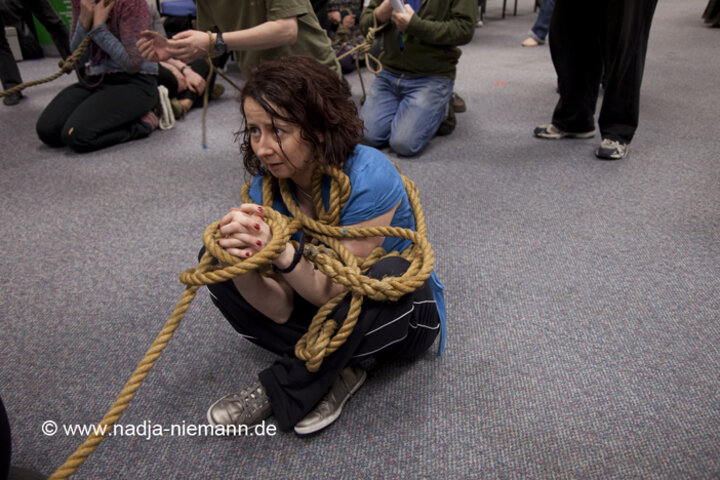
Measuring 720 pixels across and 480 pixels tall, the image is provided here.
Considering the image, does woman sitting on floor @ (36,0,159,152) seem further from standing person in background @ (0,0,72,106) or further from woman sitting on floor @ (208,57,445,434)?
woman sitting on floor @ (208,57,445,434)

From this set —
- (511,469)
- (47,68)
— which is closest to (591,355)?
(511,469)

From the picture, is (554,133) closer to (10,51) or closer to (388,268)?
(388,268)

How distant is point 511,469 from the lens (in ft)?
2.90

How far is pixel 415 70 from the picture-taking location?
2.29 m

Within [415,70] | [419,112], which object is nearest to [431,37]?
[415,70]

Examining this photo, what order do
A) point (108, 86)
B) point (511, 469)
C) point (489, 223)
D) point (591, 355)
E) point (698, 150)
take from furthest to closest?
1. point (108, 86)
2. point (698, 150)
3. point (489, 223)
4. point (591, 355)
5. point (511, 469)

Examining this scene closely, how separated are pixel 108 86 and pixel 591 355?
8.09ft

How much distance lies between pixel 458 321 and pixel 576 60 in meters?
1.57

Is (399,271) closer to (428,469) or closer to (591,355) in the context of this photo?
(428,469)

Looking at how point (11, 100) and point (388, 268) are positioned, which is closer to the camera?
point (388, 268)

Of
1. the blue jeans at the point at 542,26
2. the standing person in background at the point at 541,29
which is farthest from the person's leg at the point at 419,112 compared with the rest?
the blue jeans at the point at 542,26

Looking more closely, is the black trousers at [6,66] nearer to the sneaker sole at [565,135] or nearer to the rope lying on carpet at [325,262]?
the rope lying on carpet at [325,262]

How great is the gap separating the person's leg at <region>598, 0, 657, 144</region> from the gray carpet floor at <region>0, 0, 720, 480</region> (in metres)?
0.18

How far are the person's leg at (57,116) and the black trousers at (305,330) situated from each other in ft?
6.23
